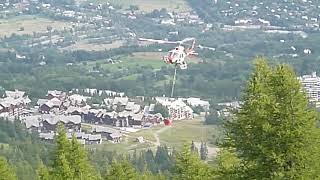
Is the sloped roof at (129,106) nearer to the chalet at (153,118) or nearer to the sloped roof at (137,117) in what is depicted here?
the sloped roof at (137,117)

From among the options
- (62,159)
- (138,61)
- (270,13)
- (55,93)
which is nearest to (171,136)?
(55,93)

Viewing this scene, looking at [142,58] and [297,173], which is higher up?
[297,173]

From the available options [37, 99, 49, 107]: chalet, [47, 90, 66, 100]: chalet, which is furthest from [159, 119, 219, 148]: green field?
[47, 90, 66, 100]: chalet

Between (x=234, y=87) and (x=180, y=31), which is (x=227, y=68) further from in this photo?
(x=180, y=31)

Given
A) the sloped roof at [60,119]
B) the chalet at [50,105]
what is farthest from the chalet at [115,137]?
the chalet at [50,105]

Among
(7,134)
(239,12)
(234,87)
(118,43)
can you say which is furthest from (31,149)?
(239,12)

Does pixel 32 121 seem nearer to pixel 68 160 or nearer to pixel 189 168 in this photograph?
pixel 68 160
